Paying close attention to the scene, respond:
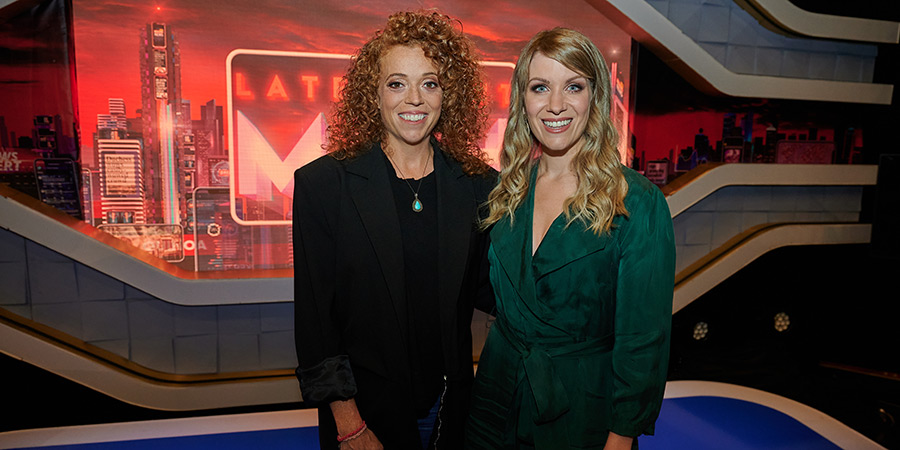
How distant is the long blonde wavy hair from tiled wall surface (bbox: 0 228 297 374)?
251cm

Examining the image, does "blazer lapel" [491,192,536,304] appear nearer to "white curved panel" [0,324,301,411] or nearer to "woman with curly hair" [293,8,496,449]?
"woman with curly hair" [293,8,496,449]

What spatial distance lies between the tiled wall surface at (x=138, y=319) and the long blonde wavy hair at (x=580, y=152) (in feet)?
8.23

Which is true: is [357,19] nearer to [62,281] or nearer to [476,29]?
[476,29]

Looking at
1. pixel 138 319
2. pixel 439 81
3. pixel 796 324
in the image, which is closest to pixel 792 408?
pixel 796 324

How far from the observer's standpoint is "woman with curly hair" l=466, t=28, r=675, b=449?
3.98 feet

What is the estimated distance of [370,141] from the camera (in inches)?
59.6

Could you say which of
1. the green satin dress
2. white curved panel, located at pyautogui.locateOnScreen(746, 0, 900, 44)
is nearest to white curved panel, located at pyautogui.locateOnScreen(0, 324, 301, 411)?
the green satin dress

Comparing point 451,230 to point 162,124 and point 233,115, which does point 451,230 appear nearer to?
point 233,115

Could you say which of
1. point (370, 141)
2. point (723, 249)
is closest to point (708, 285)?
point (723, 249)

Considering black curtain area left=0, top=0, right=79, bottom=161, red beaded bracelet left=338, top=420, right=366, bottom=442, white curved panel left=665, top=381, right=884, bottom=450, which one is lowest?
white curved panel left=665, top=381, right=884, bottom=450

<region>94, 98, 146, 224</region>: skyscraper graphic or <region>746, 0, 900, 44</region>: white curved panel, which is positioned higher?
<region>746, 0, 900, 44</region>: white curved panel

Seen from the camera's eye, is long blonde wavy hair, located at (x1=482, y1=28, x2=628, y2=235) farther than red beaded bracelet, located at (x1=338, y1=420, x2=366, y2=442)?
No

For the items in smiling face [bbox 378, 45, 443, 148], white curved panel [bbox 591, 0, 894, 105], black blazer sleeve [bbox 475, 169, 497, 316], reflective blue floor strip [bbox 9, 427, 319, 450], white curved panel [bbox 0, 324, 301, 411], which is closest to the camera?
smiling face [bbox 378, 45, 443, 148]

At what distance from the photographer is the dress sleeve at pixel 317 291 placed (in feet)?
4.40
